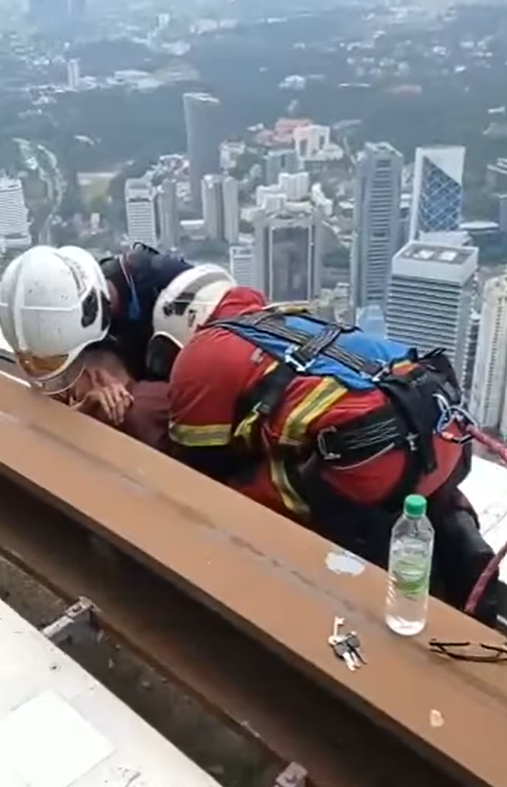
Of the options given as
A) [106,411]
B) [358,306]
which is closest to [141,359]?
[106,411]

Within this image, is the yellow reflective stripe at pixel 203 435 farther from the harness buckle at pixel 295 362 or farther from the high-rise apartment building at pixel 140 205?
the high-rise apartment building at pixel 140 205

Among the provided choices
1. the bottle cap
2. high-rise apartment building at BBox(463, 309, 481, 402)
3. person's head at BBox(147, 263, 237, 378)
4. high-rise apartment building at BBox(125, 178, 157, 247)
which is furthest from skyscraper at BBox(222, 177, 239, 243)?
the bottle cap

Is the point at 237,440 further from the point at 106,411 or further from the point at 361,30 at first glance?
the point at 361,30

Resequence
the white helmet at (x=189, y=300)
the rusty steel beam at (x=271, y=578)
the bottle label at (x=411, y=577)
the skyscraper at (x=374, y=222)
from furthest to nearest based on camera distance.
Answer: the skyscraper at (x=374, y=222)
the white helmet at (x=189, y=300)
the bottle label at (x=411, y=577)
the rusty steel beam at (x=271, y=578)

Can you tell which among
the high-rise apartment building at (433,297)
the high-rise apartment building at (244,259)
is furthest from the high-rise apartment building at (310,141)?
the high-rise apartment building at (433,297)

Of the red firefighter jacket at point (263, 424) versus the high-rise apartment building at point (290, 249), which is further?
the high-rise apartment building at point (290, 249)
